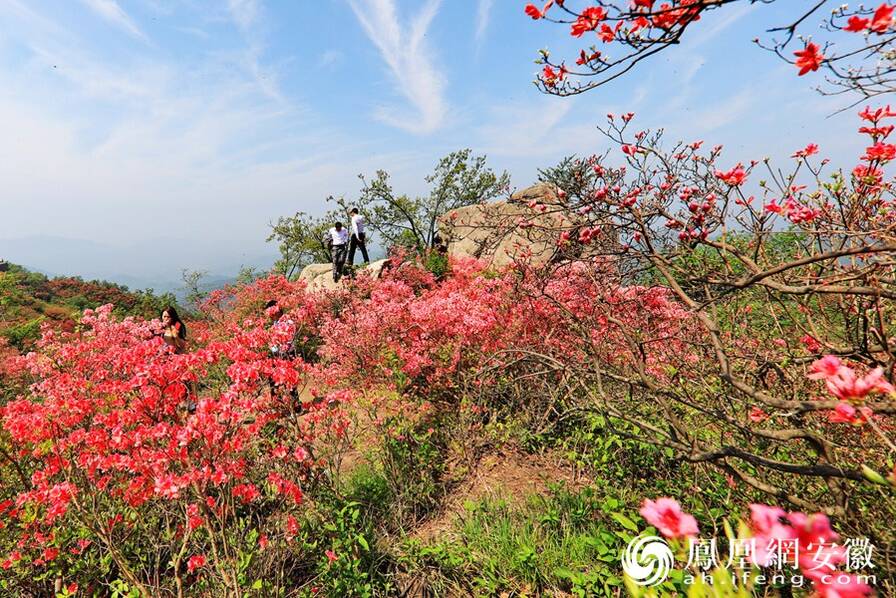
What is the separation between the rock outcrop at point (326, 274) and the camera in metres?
12.3

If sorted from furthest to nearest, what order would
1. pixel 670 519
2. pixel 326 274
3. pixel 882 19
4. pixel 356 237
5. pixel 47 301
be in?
pixel 47 301 → pixel 326 274 → pixel 356 237 → pixel 882 19 → pixel 670 519

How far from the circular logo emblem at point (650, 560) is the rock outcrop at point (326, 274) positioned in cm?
1069

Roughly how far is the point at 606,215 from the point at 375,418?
359 cm

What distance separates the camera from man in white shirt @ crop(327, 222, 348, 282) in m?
11.9

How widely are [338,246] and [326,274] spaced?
2161 millimetres

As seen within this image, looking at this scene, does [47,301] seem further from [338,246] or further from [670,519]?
[670,519]

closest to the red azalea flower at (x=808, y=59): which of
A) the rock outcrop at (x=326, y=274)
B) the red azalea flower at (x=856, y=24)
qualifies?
the red azalea flower at (x=856, y=24)

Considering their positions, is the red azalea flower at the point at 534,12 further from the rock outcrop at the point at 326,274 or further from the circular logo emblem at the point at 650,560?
the rock outcrop at the point at 326,274

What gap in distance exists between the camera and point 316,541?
11.2 feet

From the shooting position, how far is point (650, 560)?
2031 millimetres

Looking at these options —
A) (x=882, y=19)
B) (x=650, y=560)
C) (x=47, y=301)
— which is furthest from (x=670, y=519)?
(x=47, y=301)

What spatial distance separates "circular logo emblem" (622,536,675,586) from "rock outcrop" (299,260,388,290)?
1069 cm

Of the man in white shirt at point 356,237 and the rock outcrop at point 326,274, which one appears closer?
the rock outcrop at point 326,274

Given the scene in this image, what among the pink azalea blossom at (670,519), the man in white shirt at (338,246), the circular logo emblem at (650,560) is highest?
the man in white shirt at (338,246)
